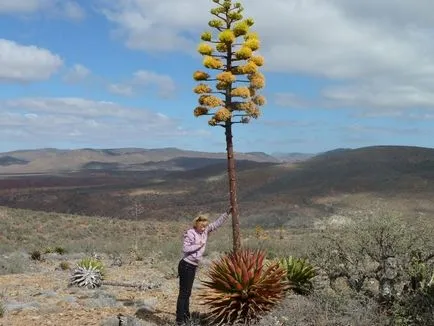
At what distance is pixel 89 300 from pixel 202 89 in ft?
15.6

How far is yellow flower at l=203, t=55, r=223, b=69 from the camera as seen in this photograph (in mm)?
10406

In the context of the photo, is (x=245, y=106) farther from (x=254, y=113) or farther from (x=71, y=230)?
(x=71, y=230)

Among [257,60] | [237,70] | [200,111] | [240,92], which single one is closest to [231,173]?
[200,111]

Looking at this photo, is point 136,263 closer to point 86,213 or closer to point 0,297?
point 0,297

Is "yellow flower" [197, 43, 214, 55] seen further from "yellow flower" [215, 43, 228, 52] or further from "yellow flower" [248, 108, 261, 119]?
"yellow flower" [248, 108, 261, 119]

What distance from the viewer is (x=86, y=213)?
63.2 metres

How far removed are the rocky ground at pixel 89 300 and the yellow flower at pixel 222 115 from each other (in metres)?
3.48

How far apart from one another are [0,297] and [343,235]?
7.12 meters

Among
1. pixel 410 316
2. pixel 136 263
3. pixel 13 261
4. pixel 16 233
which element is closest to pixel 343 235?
pixel 410 316

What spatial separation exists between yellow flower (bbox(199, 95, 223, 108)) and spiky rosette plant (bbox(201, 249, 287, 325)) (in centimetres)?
286

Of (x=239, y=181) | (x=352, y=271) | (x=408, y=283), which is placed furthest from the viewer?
(x=239, y=181)

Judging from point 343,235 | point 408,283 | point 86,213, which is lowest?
point 86,213

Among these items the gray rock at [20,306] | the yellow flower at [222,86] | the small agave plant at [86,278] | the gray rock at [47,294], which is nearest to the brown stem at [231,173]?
the yellow flower at [222,86]

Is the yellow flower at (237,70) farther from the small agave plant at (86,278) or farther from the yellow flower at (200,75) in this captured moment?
the small agave plant at (86,278)
